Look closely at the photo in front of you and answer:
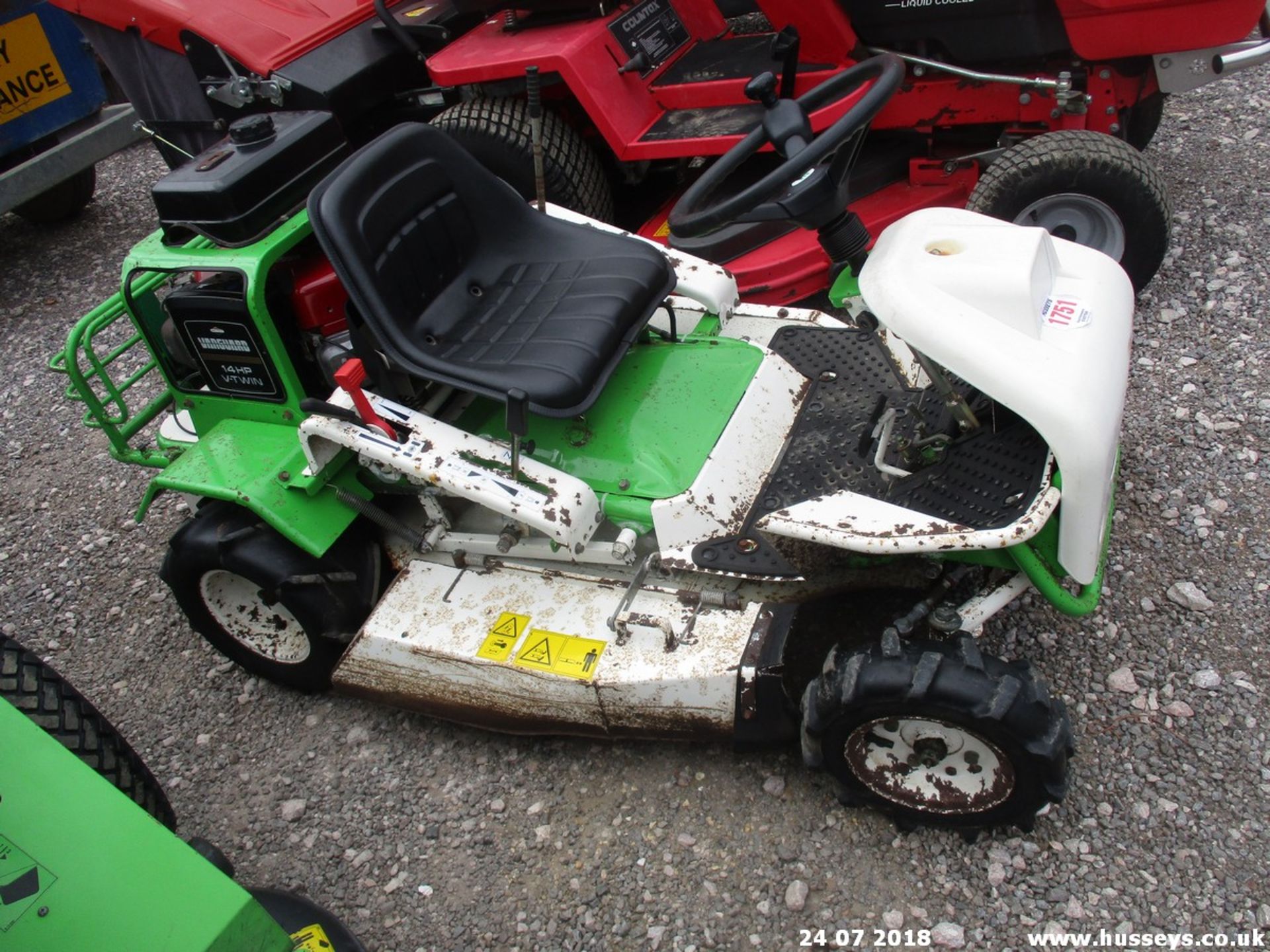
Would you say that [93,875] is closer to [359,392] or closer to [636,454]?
[359,392]

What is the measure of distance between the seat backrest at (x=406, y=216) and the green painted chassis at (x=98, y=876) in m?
1.10

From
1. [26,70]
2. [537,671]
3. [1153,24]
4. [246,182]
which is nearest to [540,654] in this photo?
[537,671]

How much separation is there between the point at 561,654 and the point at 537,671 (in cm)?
6

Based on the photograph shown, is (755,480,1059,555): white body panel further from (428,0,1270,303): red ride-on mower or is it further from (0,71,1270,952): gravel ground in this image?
(428,0,1270,303): red ride-on mower

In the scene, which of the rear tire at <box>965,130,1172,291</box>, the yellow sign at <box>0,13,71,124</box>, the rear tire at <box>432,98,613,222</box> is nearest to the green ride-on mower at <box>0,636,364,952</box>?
the rear tire at <box>432,98,613,222</box>

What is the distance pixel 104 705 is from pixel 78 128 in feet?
11.3

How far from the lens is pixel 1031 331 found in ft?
6.23

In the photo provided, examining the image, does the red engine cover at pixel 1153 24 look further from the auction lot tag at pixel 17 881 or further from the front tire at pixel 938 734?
the auction lot tag at pixel 17 881

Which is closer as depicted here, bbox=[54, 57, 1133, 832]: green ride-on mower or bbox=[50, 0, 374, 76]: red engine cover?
bbox=[54, 57, 1133, 832]: green ride-on mower

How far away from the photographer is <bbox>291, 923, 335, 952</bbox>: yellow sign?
2000 millimetres

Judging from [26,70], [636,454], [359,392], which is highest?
[26,70]

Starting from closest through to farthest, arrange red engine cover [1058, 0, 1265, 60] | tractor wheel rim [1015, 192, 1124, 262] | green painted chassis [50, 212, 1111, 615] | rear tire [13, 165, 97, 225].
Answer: green painted chassis [50, 212, 1111, 615]
red engine cover [1058, 0, 1265, 60]
tractor wheel rim [1015, 192, 1124, 262]
rear tire [13, 165, 97, 225]

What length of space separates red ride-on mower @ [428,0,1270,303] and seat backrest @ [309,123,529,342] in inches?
26.9

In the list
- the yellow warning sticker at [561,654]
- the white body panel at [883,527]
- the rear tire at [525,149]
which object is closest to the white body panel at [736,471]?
the white body panel at [883,527]
